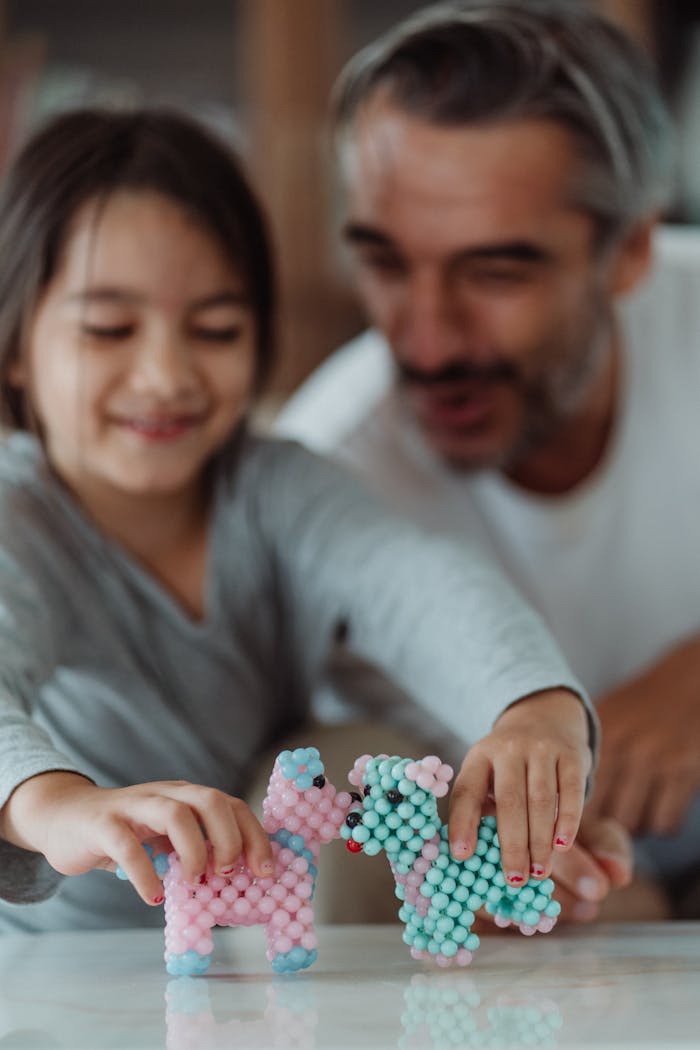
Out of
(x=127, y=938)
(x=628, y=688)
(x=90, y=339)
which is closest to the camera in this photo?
(x=127, y=938)

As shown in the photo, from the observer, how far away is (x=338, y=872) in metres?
1.05

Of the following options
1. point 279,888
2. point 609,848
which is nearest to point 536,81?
point 609,848

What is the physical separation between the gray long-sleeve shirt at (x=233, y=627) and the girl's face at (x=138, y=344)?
2.6 inches

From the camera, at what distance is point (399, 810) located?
681mm

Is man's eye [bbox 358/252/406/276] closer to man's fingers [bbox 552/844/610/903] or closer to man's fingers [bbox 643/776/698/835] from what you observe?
man's fingers [bbox 643/776/698/835]

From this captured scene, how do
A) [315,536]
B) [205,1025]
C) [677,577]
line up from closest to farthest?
[205,1025]
[315,536]
[677,577]

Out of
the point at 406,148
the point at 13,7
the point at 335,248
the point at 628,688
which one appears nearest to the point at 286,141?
the point at 335,248

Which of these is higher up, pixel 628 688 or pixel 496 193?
pixel 496 193

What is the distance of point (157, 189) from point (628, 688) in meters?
0.65

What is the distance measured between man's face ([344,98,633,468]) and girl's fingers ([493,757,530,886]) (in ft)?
2.19

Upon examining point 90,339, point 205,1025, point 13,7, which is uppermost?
point 13,7

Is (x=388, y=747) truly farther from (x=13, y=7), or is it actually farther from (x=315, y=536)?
(x=13, y=7)

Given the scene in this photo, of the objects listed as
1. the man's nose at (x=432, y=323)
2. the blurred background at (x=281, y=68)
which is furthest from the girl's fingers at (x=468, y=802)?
the blurred background at (x=281, y=68)

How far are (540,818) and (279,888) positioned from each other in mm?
143
